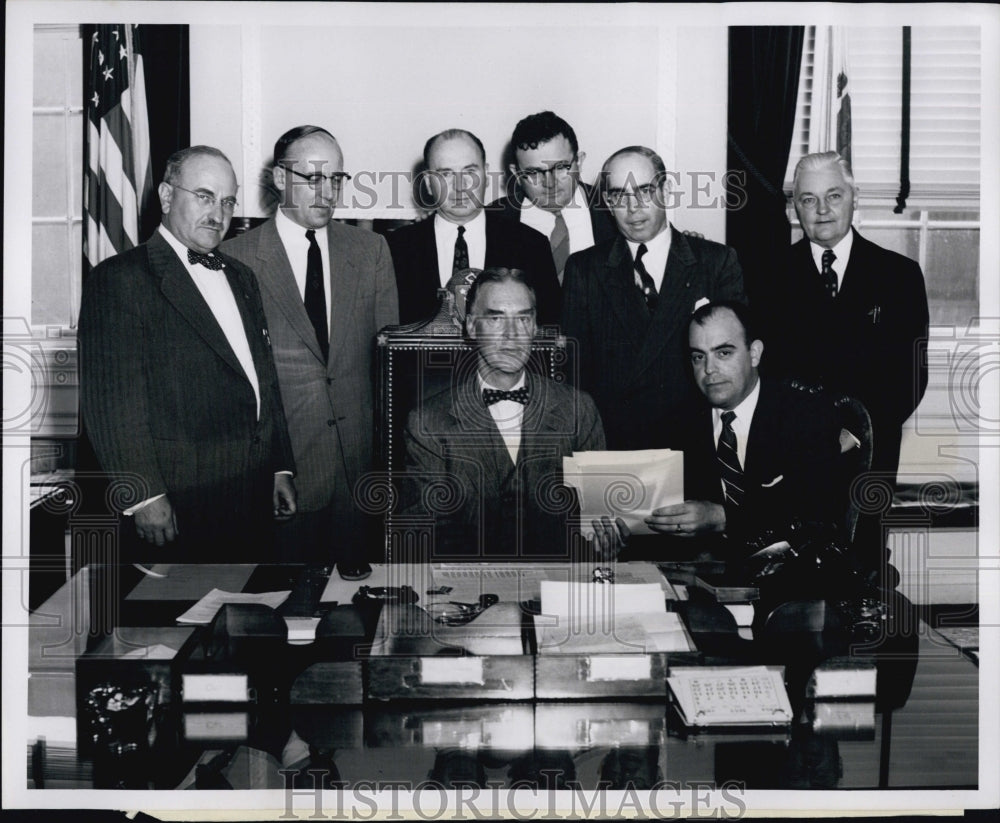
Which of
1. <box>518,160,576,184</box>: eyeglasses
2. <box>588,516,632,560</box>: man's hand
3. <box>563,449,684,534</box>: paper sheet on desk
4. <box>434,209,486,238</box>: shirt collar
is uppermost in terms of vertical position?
<box>518,160,576,184</box>: eyeglasses

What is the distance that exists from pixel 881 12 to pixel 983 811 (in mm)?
2596

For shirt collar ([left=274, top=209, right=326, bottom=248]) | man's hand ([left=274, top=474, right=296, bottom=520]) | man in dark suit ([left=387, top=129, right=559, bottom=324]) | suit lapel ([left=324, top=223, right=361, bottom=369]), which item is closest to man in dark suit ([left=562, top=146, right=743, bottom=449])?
man in dark suit ([left=387, top=129, right=559, bottom=324])

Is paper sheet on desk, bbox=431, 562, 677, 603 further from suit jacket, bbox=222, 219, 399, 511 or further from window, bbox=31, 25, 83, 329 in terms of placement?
window, bbox=31, 25, 83, 329

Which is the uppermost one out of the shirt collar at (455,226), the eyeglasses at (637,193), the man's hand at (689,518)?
the eyeglasses at (637,193)

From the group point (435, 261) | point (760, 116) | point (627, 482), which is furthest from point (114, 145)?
point (760, 116)

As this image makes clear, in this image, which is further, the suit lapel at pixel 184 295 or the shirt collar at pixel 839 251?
the shirt collar at pixel 839 251

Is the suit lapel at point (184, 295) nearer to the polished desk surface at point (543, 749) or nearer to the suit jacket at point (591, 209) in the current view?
the suit jacket at point (591, 209)

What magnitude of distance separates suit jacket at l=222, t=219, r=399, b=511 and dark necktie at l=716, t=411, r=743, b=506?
1137 millimetres

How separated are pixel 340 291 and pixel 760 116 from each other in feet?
4.80

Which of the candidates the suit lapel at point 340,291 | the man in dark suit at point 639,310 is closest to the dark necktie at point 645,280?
the man in dark suit at point 639,310

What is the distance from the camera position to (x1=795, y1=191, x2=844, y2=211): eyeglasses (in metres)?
3.74

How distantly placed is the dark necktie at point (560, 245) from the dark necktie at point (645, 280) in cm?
24

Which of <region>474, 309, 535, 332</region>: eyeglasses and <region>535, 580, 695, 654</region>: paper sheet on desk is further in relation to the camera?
<region>474, 309, 535, 332</region>: eyeglasses

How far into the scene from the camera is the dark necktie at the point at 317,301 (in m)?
3.75
